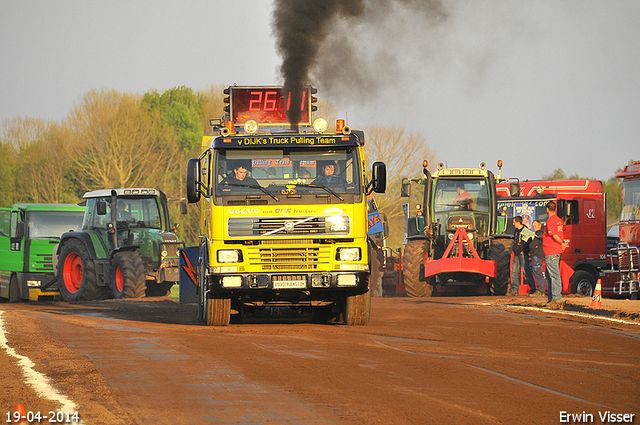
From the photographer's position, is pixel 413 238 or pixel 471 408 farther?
pixel 413 238

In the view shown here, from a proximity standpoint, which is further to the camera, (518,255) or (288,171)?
(518,255)

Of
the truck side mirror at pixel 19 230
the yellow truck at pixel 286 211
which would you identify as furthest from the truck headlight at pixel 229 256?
the truck side mirror at pixel 19 230

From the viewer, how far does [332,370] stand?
8.69 m

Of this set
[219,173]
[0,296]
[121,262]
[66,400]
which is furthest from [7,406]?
[0,296]

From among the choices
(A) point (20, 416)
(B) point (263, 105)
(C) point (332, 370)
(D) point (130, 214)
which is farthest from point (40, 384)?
(D) point (130, 214)

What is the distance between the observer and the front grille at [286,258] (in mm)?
12320

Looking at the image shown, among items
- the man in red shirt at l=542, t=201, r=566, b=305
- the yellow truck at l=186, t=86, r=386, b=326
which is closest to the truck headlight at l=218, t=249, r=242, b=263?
the yellow truck at l=186, t=86, r=386, b=326

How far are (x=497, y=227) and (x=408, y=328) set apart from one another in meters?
11.4

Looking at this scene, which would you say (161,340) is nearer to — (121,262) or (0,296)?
(121,262)

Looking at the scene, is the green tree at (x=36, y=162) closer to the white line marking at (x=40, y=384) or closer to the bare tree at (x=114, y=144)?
the bare tree at (x=114, y=144)

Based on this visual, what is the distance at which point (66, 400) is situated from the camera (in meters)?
7.01

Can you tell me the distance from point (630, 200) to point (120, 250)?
532 inches

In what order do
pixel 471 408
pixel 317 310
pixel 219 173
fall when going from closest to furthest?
pixel 471 408 → pixel 219 173 → pixel 317 310

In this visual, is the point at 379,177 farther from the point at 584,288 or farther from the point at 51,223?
the point at 51,223
